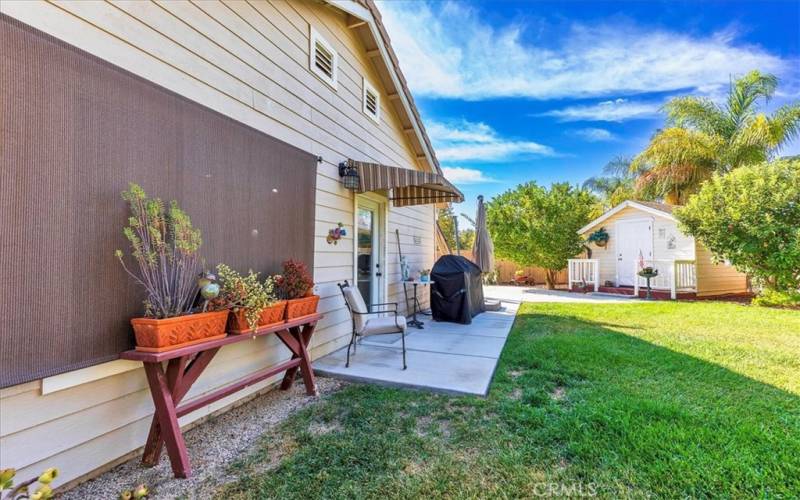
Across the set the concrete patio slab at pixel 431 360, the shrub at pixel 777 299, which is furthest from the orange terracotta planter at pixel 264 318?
the shrub at pixel 777 299

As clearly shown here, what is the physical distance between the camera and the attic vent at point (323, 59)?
4.32 metres

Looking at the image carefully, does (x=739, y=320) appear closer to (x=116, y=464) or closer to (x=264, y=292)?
(x=264, y=292)

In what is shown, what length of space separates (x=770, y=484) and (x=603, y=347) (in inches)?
113

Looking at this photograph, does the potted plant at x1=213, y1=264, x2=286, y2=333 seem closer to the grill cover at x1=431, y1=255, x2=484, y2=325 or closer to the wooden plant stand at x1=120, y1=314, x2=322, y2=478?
the wooden plant stand at x1=120, y1=314, x2=322, y2=478

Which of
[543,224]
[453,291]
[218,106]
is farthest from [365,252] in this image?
[543,224]

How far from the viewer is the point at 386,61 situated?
19.4 ft

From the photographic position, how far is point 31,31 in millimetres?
1812

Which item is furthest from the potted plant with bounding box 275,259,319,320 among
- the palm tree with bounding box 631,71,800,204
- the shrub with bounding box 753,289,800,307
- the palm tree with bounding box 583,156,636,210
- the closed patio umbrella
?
the palm tree with bounding box 583,156,636,210

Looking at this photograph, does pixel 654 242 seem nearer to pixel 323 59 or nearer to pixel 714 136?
pixel 714 136

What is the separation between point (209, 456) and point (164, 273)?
1.26 m

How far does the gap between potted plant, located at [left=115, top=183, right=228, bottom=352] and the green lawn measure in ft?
3.08

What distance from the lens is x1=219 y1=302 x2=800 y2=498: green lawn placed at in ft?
6.55

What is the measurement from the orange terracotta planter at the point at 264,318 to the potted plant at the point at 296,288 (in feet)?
0.59

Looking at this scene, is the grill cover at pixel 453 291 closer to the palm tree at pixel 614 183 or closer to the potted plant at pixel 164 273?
the potted plant at pixel 164 273
